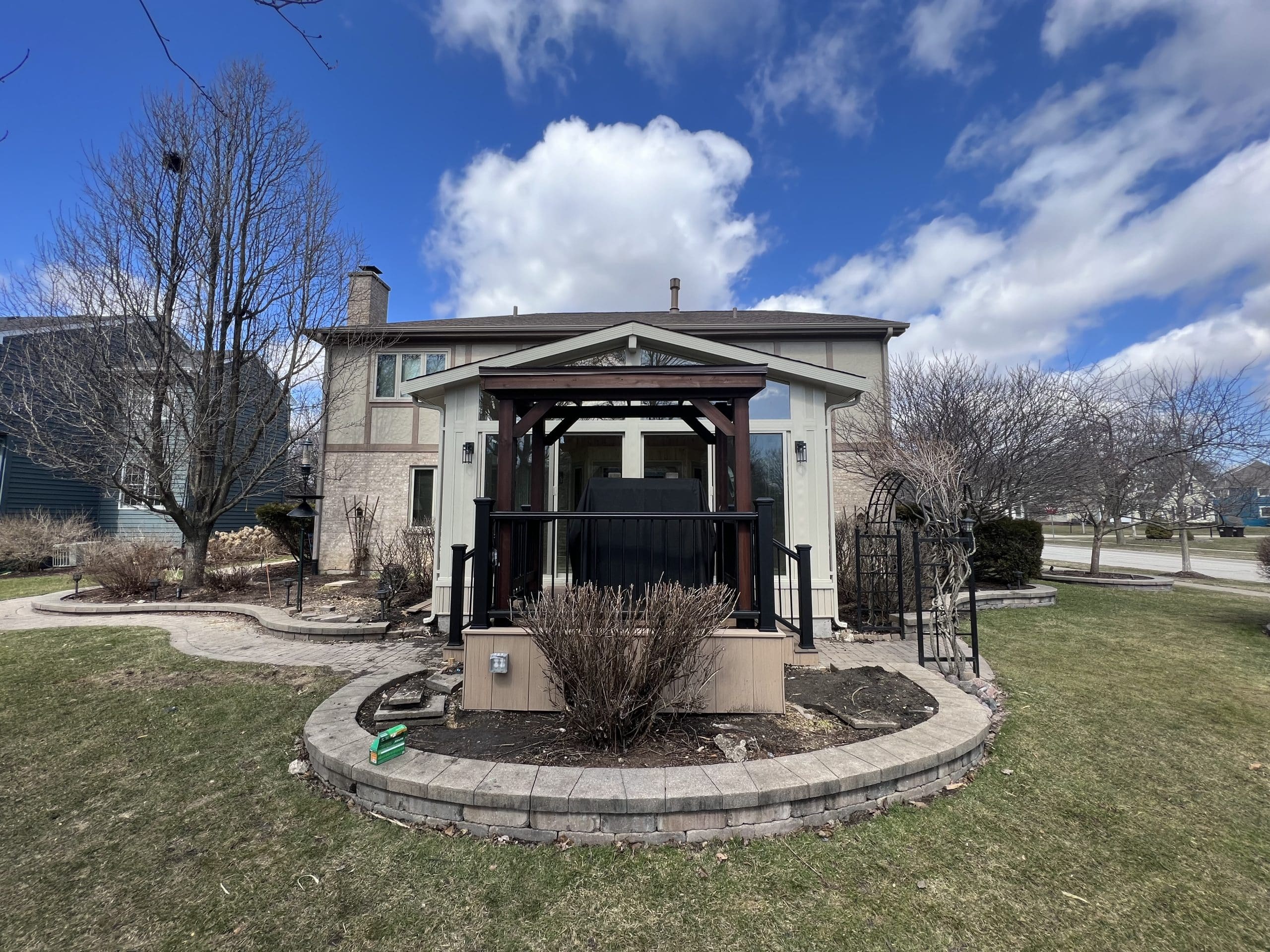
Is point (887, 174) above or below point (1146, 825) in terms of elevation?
above

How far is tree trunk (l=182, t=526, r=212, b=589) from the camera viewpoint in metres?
9.51

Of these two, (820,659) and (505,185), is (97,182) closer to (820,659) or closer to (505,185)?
(505,185)

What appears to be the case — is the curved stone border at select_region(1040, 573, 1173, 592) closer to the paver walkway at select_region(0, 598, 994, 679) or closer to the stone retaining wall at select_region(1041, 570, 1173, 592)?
the stone retaining wall at select_region(1041, 570, 1173, 592)

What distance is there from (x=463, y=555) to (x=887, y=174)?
1263 cm

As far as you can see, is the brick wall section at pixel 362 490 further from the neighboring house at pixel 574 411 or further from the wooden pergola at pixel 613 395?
the wooden pergola at pixel 613 395

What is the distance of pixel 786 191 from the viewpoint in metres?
13.5

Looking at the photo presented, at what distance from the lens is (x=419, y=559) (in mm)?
9094

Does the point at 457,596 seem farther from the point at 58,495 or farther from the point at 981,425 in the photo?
the point at 58,495

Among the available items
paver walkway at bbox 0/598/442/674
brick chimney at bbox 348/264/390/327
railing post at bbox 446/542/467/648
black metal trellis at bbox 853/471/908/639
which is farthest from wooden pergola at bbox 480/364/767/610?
brick chimney at bbox 348/264/390/327

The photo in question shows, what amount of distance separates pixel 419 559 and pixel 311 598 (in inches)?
77.6

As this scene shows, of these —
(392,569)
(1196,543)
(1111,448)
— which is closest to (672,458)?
(392,569)

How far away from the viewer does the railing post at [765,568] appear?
359 cm

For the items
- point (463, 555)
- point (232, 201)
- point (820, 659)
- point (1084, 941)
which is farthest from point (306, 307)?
point (1084, 941)

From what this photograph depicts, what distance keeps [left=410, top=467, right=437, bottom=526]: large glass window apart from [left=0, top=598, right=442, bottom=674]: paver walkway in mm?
5116
